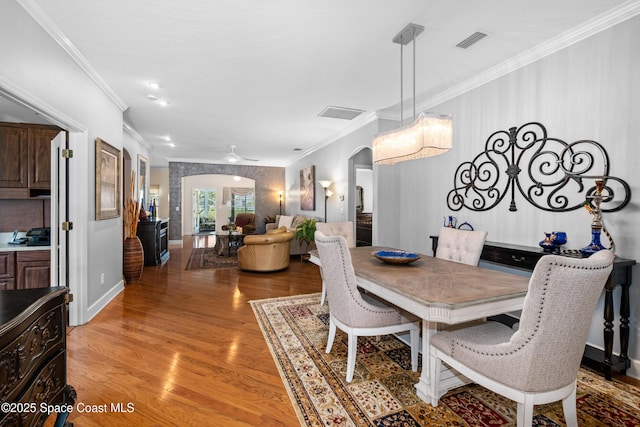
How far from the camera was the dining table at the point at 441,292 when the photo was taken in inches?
60.2

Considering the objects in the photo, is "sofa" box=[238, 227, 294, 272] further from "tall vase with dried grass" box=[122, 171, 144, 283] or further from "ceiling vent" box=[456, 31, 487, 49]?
"ceiling vent" box=[456, 31, 487, 49]

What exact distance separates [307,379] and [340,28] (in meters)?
2.71

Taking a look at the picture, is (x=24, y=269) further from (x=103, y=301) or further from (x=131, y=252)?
(x=131, y=252)

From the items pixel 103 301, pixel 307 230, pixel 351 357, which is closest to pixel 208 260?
pixel 307 230

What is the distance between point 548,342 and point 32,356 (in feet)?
6.86

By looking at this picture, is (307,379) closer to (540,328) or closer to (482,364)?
(482,364)

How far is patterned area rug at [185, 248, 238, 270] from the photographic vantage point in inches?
239

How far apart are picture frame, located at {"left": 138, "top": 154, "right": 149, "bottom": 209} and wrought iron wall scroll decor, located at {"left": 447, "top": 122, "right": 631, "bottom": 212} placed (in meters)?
6.35

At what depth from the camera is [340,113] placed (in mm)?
4699

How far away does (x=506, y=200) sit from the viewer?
3127 mm

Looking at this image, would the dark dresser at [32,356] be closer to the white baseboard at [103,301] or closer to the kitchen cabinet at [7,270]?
the white baseboard at [103,301]

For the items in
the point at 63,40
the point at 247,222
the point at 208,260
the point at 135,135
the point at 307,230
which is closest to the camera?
the point at 63,40

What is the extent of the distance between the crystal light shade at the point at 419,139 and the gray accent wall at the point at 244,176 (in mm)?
7976

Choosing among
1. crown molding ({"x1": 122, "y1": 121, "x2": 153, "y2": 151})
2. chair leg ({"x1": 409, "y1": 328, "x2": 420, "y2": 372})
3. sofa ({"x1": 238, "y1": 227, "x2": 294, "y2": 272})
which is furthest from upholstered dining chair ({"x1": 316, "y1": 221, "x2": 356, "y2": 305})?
crown molding ({"x1": 122, "y1": 121, "x2": 153, "y2": 151})
